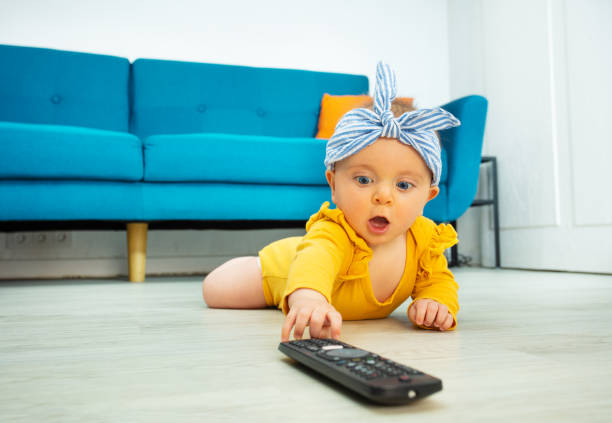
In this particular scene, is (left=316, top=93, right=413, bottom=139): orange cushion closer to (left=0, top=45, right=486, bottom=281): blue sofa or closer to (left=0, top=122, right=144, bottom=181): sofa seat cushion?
(left=0, top=45, right=486, bottom=281): blue sofa

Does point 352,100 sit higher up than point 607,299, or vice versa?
point 352,100

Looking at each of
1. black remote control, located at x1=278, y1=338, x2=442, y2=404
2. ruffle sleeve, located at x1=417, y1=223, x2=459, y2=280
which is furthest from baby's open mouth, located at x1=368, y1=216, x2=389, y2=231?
black remote control, located at x1=278, y1=338, x2=442, y2=404

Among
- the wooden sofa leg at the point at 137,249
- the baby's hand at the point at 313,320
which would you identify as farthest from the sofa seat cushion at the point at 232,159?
the baby's hand at the point at 313,320

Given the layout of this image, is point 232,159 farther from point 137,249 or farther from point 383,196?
point 383,196

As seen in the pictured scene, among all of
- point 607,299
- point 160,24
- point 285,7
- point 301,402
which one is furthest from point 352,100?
point 301,402

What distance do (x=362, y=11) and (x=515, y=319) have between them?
2.47m

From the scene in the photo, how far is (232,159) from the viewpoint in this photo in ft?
5.80

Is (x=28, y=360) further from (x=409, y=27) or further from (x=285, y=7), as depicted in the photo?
(x=409, y=27)

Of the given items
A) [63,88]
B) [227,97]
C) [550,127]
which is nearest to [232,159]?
[227,97]

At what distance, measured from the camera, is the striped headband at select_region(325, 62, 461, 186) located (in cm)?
72

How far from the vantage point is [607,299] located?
1.12 meters

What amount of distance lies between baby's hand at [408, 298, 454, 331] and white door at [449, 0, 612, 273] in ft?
4.87

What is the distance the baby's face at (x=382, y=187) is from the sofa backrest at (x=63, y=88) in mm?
1824

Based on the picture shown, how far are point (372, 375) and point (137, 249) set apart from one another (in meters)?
1.62
